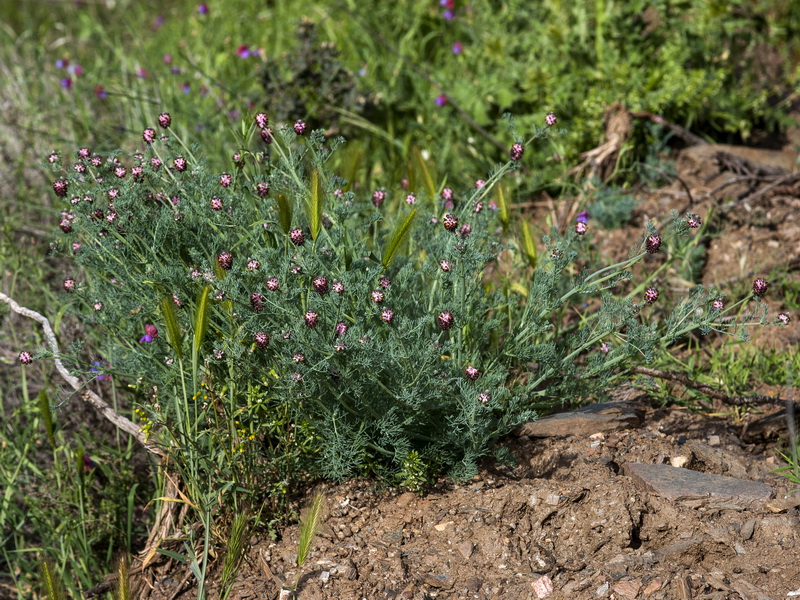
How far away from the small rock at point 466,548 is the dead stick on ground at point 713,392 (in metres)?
0.81

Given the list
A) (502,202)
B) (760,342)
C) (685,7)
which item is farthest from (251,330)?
(685,7)

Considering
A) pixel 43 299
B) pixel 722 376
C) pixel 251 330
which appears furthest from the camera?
pixel 43 299

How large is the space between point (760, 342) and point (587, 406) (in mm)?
867

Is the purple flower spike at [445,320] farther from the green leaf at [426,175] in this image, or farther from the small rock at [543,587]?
the green leaf at [426,175]

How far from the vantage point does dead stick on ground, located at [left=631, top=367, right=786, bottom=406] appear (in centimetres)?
273

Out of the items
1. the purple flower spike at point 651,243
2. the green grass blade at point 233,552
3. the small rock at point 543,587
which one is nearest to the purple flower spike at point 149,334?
the green grass blade at point 233,552

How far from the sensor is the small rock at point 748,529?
2260 mm

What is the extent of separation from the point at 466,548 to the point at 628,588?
1.41 feet

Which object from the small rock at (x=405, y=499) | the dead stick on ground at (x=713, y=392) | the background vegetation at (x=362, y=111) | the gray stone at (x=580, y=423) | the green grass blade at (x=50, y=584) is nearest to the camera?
the green grass blade at (x=50, y=584)

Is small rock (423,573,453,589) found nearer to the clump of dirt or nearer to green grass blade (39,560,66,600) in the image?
the clump of dirt

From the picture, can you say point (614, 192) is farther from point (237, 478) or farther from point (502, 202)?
point (237, 478)

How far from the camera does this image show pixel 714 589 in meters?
2.10

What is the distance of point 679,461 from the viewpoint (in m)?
2.57

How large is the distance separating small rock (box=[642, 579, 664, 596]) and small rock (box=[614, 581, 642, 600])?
2cm
